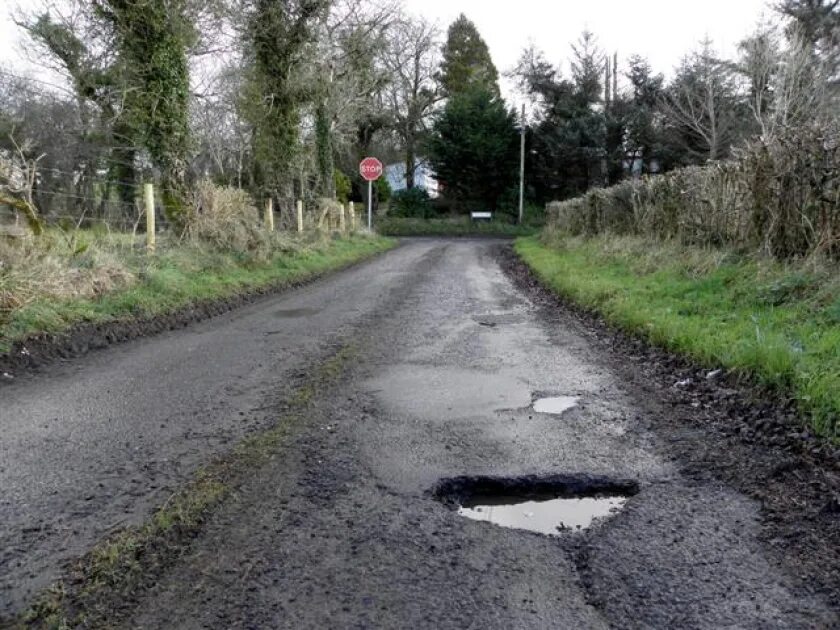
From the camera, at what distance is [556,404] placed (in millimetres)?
4863

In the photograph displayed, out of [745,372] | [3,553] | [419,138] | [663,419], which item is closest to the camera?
[3,553]

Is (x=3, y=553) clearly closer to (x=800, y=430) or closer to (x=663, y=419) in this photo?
(x=663, y=419)

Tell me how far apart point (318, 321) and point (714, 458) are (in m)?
5.77

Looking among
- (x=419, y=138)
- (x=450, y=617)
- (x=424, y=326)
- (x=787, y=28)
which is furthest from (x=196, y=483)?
(x=419, y=138)

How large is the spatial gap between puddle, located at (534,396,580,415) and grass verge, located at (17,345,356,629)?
2.03 metres

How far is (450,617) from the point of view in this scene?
2240mm

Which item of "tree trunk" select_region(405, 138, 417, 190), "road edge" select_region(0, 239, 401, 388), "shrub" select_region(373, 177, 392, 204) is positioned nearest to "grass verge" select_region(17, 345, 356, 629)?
"road edge" select_region(0, 239, 401, 388)

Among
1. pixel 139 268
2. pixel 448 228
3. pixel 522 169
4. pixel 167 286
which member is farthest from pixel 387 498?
pixel 522 169

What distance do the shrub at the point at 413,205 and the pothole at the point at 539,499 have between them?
1593 inches

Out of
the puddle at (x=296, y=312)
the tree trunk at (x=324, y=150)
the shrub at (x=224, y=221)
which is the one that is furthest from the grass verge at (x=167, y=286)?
the tree trunk at (x=324, y=150)

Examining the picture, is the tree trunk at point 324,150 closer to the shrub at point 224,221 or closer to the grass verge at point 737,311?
the shrub at point 224,221

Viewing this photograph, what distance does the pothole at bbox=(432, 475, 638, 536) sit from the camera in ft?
10.0

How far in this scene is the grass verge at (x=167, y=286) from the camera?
6590 millimetres

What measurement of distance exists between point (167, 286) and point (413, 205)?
117ft
